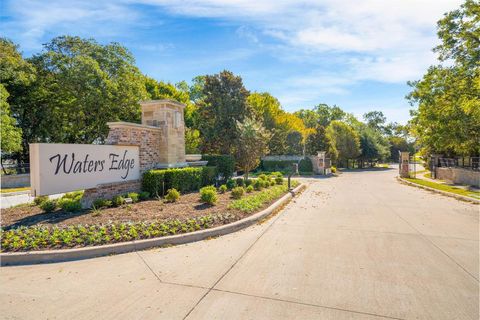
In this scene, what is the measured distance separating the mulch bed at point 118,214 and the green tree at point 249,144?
7.75 metres

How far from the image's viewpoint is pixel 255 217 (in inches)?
328

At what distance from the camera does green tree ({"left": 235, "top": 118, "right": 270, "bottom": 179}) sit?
17141 mm

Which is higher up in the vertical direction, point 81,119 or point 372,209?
point 81,119

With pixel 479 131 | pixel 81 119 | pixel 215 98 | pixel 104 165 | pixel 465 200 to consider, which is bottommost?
pixel 465 200

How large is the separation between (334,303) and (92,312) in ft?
10.0

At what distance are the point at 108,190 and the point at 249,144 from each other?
30.6 feet

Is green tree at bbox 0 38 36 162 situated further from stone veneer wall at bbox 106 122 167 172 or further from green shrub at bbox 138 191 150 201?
green shrub at bbox 138 191 150 201

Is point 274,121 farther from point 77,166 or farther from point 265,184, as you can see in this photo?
point 77,166

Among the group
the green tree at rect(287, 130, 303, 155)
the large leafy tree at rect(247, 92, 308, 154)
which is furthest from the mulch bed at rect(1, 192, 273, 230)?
the green tree at rect(287, 130, 303, 155)

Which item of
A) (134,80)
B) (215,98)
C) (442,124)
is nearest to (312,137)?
(215,98)

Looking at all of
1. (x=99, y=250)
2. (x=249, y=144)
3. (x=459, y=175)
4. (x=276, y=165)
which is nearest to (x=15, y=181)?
(x=249, y=144)

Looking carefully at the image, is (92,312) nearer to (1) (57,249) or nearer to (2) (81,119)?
(1) (57,249)

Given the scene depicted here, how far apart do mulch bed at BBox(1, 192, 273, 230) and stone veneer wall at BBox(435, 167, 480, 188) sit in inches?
661

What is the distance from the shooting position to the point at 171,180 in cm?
1139
